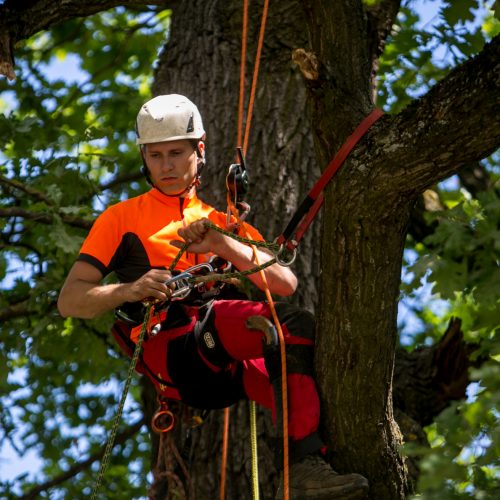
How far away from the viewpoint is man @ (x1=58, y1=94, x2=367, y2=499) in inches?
146

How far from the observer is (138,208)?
417 centimetres

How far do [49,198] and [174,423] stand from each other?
1.44 meters

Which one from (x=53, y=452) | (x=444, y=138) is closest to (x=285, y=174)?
A: (x=444, y=138)

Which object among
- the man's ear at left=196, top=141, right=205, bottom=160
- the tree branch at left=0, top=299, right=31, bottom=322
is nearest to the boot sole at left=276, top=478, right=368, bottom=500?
the man's ear at left=196, top=141, right=205, bottom=160

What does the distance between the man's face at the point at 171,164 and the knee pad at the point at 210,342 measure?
0.57 metres

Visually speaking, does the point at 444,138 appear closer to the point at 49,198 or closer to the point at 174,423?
the point at 174,423

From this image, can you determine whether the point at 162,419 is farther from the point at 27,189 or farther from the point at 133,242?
the point at 27,189

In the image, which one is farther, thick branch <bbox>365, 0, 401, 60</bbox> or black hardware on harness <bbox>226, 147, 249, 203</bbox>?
thick branch <bbox>365, 0, 401, 60</bbox>

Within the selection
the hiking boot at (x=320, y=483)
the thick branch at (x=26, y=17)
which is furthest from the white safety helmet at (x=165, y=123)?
the hiking boot at (x=320, y=483)

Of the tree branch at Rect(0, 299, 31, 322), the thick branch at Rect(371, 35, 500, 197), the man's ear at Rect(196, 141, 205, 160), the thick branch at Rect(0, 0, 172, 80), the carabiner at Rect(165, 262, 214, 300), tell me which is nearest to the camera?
the thick branch at Rect(371, 35, 500, 197)

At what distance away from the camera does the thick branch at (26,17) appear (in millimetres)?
4762

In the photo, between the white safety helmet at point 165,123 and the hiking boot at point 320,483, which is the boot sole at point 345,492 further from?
the white safety helmet at point 165,123

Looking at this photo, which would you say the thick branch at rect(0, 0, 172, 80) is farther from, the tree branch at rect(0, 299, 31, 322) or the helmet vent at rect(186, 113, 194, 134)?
the tree branch at rect(0, 299, 31, 322)

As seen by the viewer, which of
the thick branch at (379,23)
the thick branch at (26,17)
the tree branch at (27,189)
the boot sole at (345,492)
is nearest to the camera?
the boot sole at (345,492)
